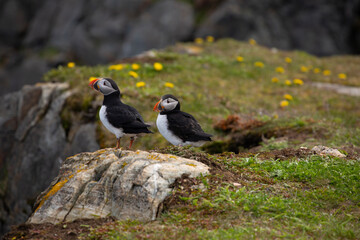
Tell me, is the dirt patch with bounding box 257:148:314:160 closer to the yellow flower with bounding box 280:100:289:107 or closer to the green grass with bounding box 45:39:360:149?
the green grass with bounding box 45:39:360:149

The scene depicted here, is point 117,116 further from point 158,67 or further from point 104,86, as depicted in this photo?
point 158,67

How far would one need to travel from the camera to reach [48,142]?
11648mm

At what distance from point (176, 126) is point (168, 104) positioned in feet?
1.56

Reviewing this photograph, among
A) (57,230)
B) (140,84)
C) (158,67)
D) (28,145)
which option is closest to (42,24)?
(158,67)

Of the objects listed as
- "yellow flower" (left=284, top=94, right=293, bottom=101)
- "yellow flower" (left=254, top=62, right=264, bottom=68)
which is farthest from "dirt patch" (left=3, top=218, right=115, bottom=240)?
"yellow flower" (left=254, top=62, right=264, bottom=68)

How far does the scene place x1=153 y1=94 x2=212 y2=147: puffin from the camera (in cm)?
720

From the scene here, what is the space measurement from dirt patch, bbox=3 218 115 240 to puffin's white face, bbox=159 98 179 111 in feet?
8.18

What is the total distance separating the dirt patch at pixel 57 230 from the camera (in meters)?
5.27

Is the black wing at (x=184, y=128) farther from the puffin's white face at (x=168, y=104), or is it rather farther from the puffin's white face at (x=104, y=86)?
the puffin's white face at (x=104, y=86)

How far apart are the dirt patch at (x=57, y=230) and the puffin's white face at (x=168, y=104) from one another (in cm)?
249

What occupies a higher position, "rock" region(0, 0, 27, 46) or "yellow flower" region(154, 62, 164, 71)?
"rock" region(0, 0, 27, 46)

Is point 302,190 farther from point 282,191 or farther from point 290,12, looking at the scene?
point 290,12

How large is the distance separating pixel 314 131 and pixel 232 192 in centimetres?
509

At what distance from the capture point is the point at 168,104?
7.37 metres
